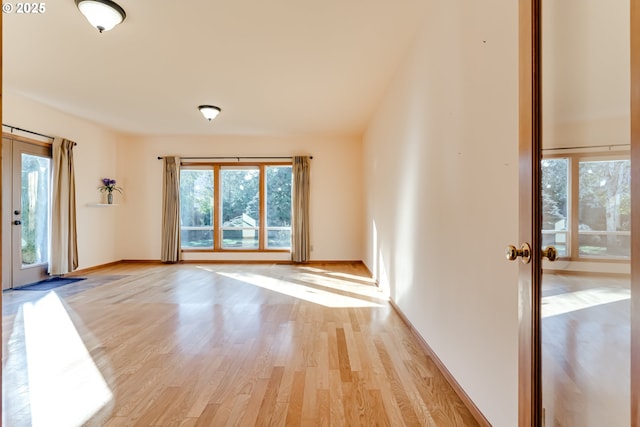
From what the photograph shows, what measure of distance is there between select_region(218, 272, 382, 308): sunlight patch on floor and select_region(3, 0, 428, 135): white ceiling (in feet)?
8.52

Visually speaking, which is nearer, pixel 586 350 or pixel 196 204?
pixel 586 350

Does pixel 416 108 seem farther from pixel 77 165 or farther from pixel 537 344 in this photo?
pixel 77 165

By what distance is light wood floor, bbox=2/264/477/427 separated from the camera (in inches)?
67.5

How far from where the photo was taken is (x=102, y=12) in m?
2.38

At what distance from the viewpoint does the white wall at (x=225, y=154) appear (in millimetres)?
6629

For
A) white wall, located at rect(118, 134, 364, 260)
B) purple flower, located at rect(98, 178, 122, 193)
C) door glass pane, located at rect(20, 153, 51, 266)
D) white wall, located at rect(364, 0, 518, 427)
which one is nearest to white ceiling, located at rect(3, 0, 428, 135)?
white wall, located at rect(364, 0, 518, 427)

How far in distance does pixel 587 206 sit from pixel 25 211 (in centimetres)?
619

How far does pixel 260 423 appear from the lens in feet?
5.38

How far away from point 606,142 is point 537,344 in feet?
2.20

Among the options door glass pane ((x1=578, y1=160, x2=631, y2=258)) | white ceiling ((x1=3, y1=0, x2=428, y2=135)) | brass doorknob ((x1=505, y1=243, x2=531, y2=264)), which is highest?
white ceiling ((x1=3, y1=0, x2=428, y2=135))

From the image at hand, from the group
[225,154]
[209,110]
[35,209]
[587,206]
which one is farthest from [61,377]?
[225,154]

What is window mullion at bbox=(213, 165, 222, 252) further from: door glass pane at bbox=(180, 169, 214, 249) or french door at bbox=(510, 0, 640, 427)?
french door at bbox=(510, 0, 640, 427)

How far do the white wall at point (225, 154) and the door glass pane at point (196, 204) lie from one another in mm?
393

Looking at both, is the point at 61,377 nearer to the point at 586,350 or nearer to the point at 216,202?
the point at 586,350
